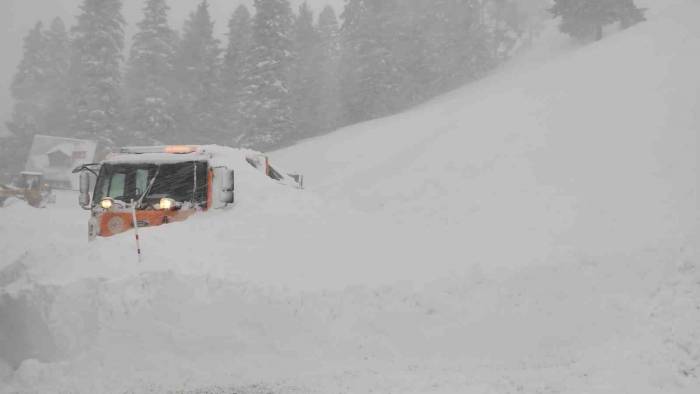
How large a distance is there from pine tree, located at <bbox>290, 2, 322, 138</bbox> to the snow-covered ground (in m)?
27.4

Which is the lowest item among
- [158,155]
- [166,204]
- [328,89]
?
[166,204]

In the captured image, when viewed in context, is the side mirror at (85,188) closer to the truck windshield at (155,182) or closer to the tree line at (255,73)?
the truck windshield at (155,182)

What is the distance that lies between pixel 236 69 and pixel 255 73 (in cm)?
607

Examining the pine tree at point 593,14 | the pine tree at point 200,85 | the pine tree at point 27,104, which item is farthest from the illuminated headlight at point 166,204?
the pine tree at point 27,104

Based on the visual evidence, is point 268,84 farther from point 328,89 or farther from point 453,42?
point 453,42

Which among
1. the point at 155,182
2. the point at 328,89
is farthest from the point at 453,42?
the point at 155,182

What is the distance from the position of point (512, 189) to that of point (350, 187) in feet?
21.1

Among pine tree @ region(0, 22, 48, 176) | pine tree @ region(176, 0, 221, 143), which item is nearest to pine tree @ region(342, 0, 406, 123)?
pine tree @ region(176, 0, 221, 143)

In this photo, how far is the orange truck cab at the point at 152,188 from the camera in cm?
976

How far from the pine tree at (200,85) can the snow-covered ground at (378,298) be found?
2647 centimetres

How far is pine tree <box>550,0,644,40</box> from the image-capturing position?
35.6 metres

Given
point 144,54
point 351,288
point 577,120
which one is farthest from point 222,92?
point 351,288

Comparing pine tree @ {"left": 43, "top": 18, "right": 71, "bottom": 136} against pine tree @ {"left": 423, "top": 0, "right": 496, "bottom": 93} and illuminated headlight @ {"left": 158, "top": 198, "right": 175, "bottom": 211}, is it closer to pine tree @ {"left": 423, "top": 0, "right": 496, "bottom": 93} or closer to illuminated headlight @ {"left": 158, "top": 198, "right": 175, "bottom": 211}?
pine tree @ {"left": 423, "top": 0, "right": 496, "bottom": 93}

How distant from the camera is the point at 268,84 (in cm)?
3509
